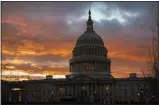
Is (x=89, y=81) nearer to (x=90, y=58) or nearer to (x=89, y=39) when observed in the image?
(x=90, y=58)

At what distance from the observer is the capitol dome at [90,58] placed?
118 m

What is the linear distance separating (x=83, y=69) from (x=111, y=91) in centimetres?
1160

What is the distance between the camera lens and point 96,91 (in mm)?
110188

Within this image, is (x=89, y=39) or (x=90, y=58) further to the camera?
(x=89, y=39)

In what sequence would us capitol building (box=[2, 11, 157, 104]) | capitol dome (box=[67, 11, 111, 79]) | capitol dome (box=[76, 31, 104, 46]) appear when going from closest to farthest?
1. us capitol building (box=[2, 11, 157, 104])
2. capitol dome (box=[67, 11, 111, 79])
3. capitol dome (box=[76, 31, 104, 46])

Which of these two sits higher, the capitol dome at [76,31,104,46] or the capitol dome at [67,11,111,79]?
the capitol dome at [76,31,104,46]

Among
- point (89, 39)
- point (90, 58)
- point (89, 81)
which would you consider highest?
point (89, 39)

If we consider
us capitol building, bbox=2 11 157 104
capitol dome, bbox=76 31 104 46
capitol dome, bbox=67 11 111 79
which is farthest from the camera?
capitol dome, bbox=76 31 104 46

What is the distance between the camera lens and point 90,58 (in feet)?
385

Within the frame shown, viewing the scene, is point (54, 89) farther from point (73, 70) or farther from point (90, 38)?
point (90, 38)

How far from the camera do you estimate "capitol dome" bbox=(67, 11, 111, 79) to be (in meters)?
118

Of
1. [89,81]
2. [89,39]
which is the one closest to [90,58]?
[89,39]

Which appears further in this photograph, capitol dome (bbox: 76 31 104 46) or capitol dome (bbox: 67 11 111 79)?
capitol dome (bbox: 76 31 104 46)

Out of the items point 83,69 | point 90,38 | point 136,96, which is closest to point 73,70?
point 83,69
